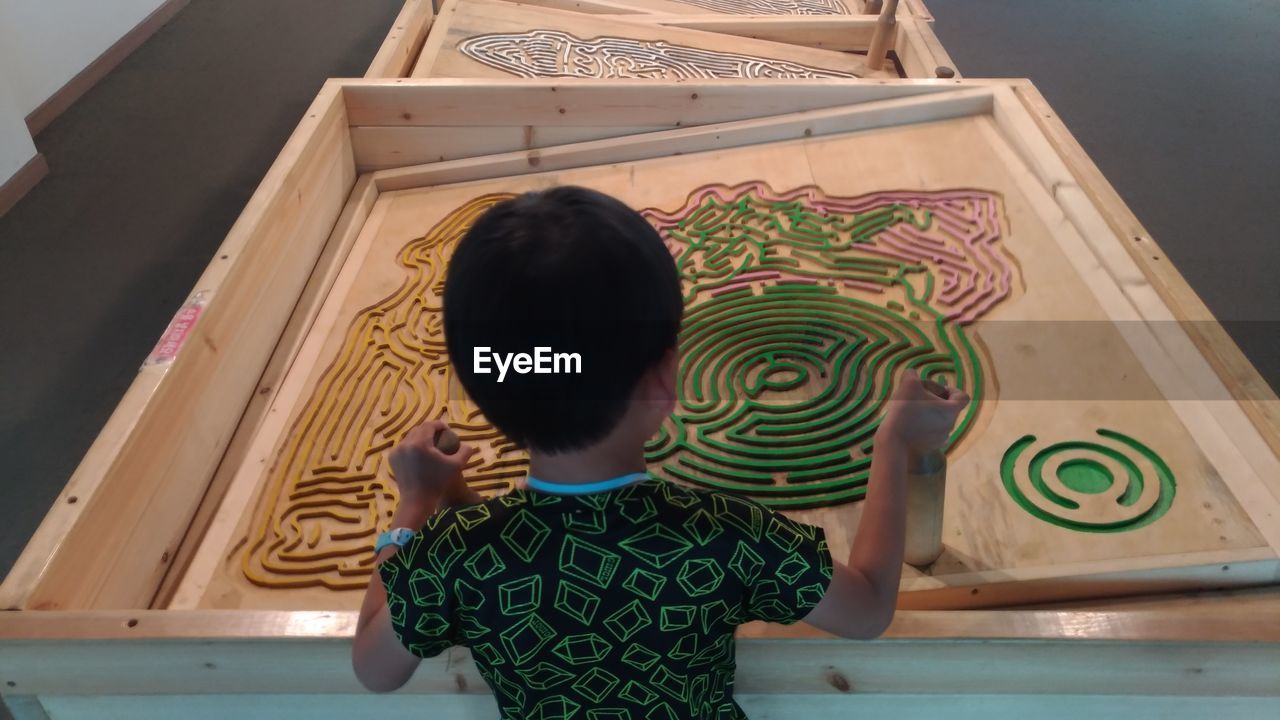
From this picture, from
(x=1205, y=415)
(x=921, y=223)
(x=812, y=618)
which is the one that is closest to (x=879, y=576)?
(x=812, y=618)

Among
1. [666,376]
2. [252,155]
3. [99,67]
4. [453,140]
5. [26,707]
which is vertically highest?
[666,376]

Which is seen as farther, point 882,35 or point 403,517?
point 882,35

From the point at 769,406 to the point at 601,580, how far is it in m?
0.76

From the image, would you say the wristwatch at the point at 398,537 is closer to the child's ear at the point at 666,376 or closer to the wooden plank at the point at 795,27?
the child's ear at the point at 666,376

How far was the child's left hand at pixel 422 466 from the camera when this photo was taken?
95 centimetres

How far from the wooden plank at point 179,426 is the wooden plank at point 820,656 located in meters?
0.09

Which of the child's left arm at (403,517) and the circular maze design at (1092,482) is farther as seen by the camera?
the circular maze design at (1092,482)

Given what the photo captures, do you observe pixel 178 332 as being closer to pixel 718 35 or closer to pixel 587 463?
pixel 587 463

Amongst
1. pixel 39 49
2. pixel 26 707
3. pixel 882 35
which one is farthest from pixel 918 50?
pixel 39 49

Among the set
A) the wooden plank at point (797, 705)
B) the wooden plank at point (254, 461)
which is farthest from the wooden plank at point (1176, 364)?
the wooden plank at point (254, 461)

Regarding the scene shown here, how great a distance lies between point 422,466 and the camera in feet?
3.12

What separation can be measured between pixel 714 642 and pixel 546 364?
32 centimetres

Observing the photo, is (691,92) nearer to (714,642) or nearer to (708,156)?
(708,156)

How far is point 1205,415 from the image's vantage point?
1.37 metres
